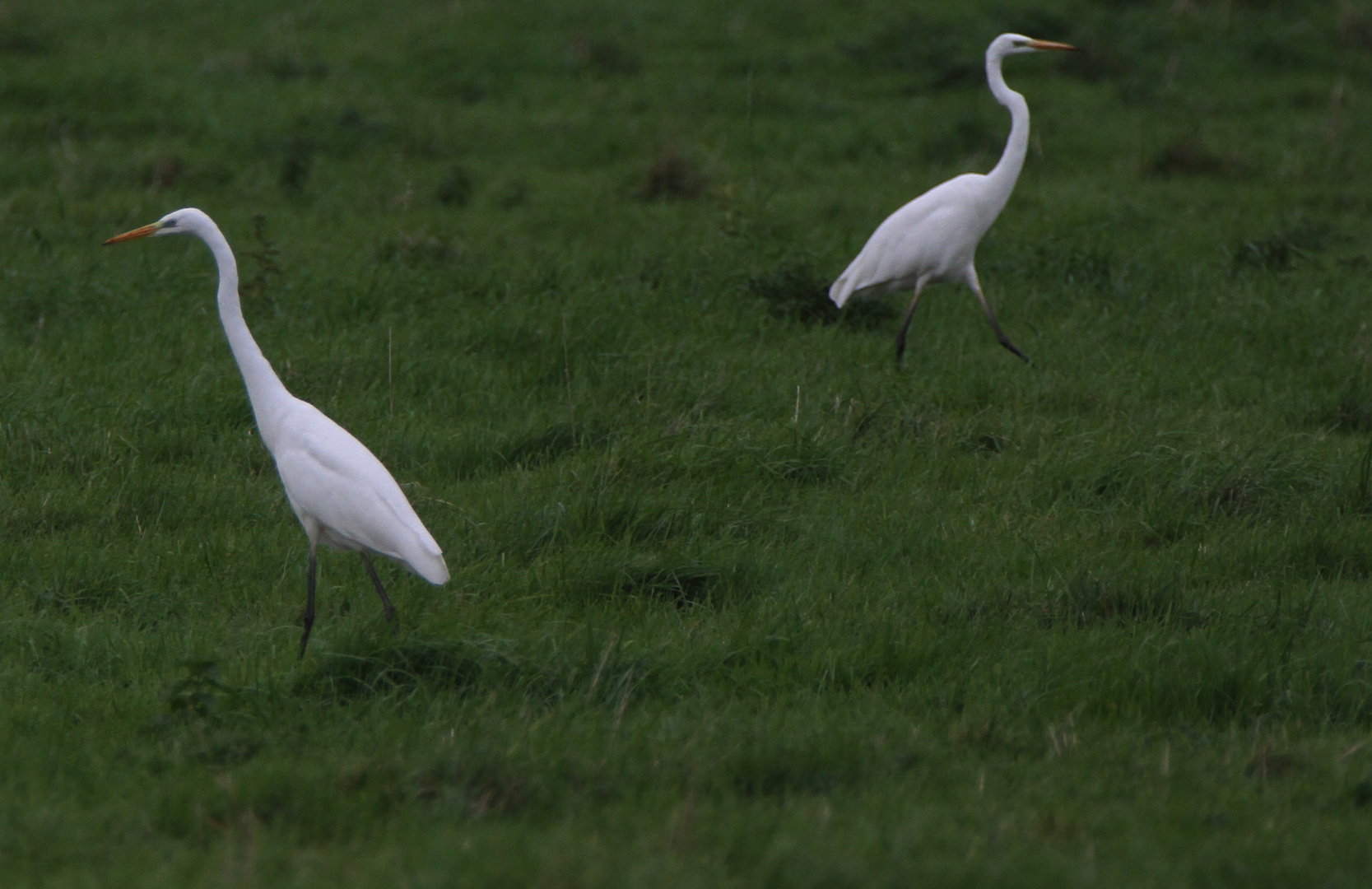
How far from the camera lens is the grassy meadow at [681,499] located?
9.76ft

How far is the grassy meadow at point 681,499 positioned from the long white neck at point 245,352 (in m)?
0.51

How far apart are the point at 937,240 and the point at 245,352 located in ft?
12.5

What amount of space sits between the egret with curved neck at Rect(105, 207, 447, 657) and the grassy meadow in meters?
Answer: 0.20

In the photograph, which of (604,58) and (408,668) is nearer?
(408,668)

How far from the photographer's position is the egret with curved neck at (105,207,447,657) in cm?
401

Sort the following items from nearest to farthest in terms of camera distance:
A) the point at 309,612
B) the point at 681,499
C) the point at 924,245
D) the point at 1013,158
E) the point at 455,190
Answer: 1. the point at 309,612
2. the point at 681,499
3. the point at 924,245
4. the point at 1013,158
5. the point at 455,190

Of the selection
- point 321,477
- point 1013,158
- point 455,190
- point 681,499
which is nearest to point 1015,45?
point 1013,158

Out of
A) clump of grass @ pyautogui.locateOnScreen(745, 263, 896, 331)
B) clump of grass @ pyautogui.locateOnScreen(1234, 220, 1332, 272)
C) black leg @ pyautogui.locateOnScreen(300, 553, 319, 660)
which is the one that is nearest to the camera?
black leg @ pyautogui.locateOnScreen(300, 553, 319, 660)

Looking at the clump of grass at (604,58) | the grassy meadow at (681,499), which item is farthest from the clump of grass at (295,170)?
the clump of grass at (604,58)

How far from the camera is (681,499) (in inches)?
192

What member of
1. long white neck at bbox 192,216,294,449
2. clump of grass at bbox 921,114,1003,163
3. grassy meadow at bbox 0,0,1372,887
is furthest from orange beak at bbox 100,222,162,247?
clump of grass at bbox 921,114,1003,163

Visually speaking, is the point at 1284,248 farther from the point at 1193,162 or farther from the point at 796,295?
the point at 796,295

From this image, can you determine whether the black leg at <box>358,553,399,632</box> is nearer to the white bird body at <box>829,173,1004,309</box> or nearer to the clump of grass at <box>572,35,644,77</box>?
the white bird body at <box>829,173,1004,309</box>

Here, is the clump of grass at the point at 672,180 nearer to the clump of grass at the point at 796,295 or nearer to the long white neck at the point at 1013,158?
the clump of grass at the point at 796,295
